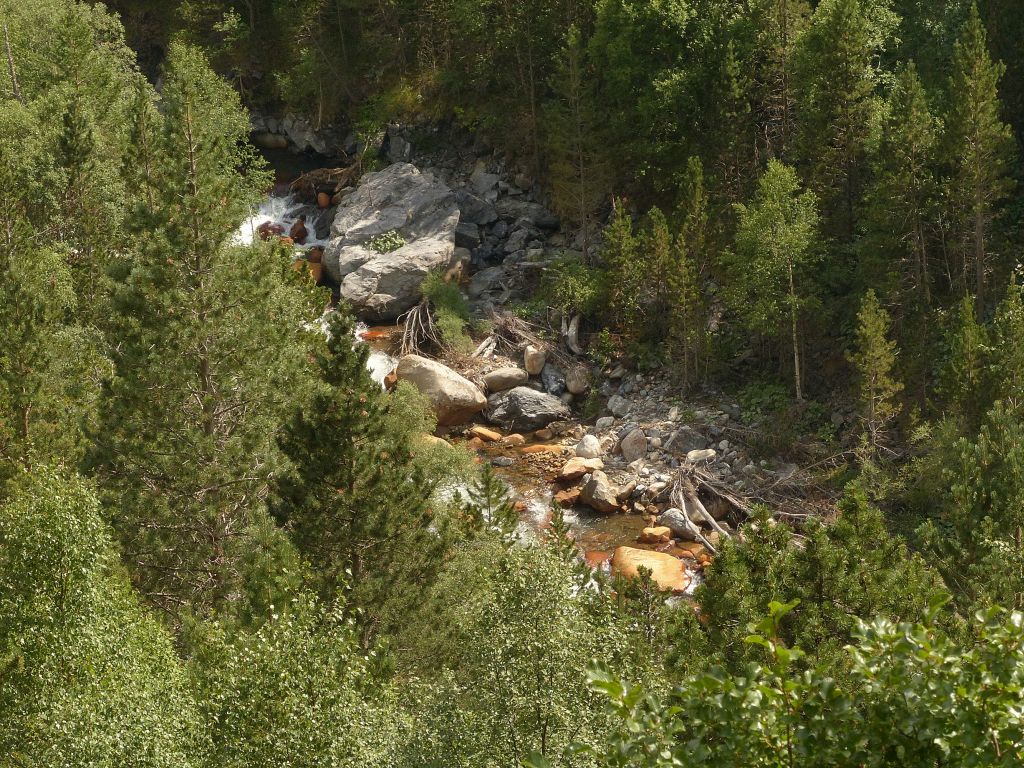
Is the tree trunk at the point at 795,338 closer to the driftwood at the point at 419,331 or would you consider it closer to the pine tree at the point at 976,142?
the pine tree at the point at 976,142

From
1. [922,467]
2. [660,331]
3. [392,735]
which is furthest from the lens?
[660,331]

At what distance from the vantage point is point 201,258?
19625 mm

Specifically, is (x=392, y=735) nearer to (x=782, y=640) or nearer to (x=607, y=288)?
(x=782, y=640)

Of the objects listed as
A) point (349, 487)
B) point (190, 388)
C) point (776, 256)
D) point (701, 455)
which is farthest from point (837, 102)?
point (190, 388)

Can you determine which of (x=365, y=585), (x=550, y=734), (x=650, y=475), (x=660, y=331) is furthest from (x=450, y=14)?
(x=550, y=734)

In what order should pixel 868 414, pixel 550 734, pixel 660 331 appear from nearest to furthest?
pixel 550 734 → pixel 868 414 → pixel 660 331

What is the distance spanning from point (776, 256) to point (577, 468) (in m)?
8.09

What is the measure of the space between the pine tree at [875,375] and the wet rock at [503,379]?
1137 centimetres

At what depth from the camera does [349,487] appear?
1748cm

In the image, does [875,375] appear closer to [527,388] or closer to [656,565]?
[656,565]

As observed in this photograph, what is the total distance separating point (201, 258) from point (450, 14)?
2936 cm

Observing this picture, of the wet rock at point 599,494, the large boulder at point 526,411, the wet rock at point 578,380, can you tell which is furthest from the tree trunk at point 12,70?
the wet rock at point 599,494

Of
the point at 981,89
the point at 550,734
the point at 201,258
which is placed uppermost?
the point at 981,89

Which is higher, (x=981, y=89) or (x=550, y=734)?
(x=981, y=89)
